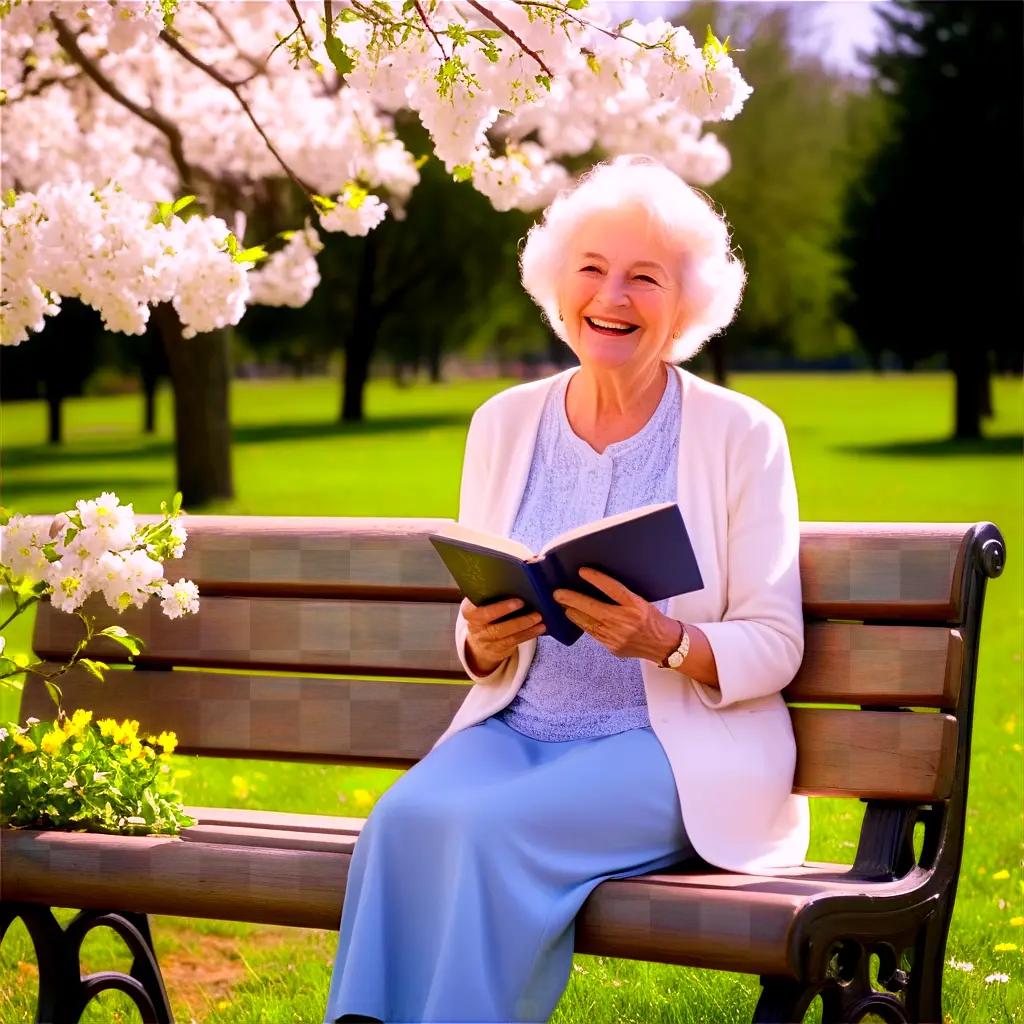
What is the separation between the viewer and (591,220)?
3.57 meters

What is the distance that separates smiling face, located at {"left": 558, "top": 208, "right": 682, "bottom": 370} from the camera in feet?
11.6

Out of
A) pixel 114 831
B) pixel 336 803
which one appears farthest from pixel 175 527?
pixel 336 803

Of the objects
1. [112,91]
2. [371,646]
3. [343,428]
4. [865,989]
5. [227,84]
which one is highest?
[112,91]

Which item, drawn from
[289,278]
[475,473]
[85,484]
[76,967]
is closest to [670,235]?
[475,473]

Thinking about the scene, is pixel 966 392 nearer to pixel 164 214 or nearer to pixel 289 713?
pixel 289 713

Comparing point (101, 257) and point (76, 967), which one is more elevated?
point (101, 257)

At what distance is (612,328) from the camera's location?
3549 mm

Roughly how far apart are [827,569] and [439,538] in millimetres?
868

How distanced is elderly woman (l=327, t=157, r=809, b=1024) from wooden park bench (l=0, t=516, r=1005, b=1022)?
12 cm

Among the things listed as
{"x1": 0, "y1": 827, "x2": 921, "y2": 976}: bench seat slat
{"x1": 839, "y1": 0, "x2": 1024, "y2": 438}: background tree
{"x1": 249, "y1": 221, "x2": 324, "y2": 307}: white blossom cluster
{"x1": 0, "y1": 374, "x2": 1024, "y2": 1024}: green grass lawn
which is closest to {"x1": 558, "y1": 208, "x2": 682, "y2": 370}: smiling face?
{"x1": 0, "y1": 827, "x2": 921, "y2": 976}: bench seat slat

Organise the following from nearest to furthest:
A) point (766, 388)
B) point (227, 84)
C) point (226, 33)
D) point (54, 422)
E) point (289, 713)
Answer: point (289, 713)
point (227, 84)
point (226, 33)
point (54, 422)
point (766, 388)

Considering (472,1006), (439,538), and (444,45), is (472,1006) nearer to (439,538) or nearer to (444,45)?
(439,538)

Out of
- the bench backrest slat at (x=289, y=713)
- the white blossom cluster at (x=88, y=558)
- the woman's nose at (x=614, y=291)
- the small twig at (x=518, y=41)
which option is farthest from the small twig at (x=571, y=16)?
the bench backrest slat at (x=289, y=713)

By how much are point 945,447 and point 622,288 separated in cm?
2698
